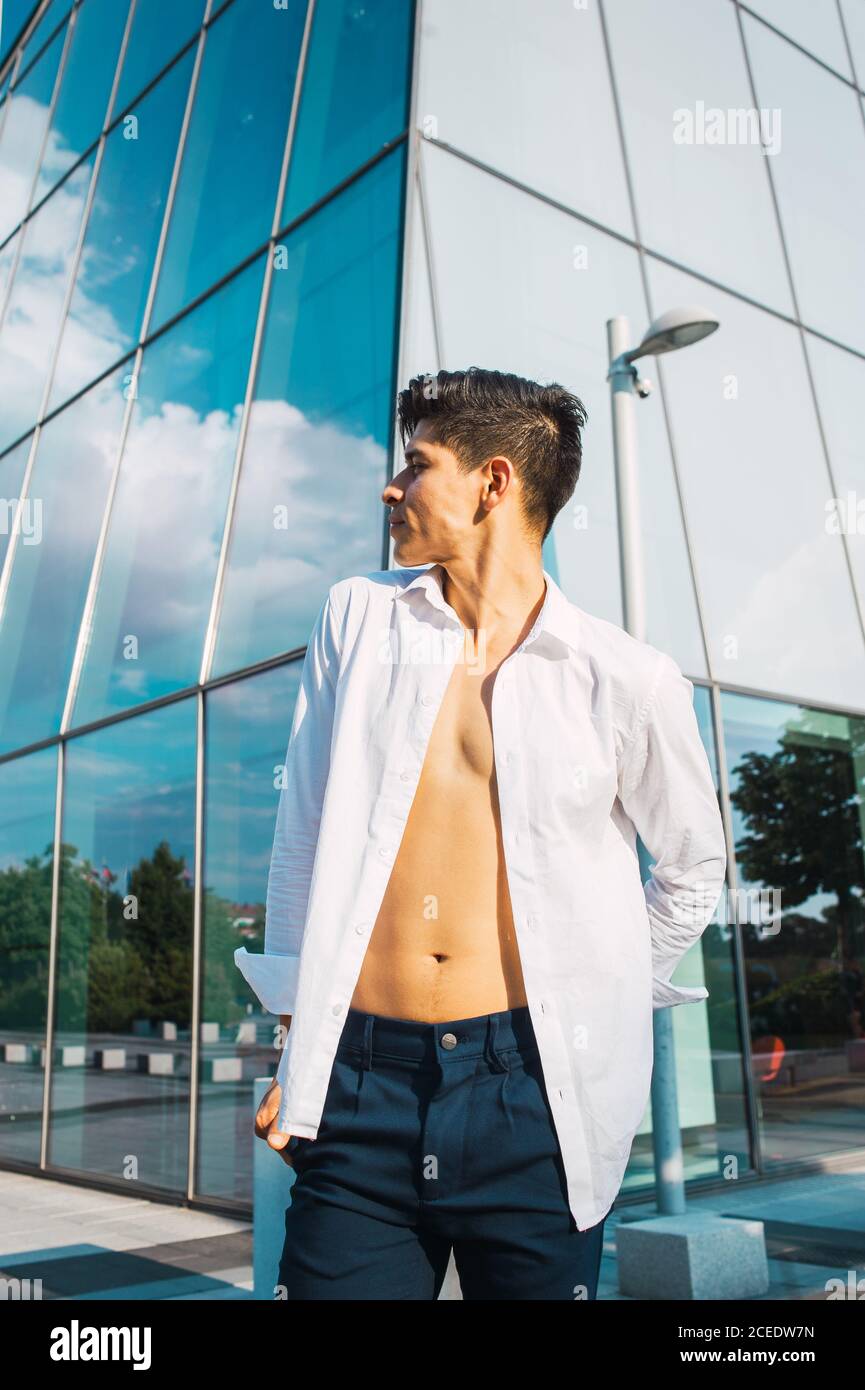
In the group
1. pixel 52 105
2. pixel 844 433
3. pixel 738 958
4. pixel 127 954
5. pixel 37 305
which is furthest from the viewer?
pixel 52 105

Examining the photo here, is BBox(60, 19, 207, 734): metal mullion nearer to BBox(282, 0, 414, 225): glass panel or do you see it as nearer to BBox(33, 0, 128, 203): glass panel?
BBox(282, 0, 414, 225): glass panel

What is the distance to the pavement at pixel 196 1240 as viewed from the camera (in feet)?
17.4

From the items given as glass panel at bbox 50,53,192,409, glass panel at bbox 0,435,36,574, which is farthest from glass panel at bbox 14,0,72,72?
glass panel at bbox 0,435,36,574

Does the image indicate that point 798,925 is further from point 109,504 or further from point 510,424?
point 510,424

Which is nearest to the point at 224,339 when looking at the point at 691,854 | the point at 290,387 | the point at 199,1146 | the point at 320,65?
the point at 290,387

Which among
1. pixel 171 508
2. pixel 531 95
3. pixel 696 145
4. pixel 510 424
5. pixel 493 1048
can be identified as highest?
pixel 696 145

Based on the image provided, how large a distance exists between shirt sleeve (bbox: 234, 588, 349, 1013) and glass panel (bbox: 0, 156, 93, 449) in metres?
11.1

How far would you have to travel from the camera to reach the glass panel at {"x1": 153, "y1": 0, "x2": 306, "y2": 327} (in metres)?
8.92

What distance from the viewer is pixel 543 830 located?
1781 millimetres

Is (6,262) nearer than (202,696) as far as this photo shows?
No

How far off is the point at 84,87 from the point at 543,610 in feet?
45.8

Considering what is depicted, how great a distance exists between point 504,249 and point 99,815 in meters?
5.19

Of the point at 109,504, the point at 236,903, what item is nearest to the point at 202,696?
the point at 236,903
